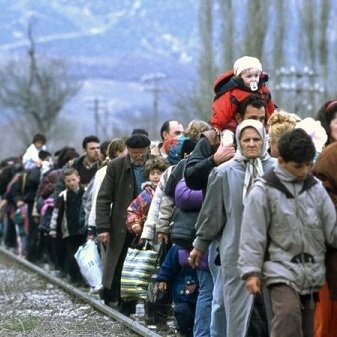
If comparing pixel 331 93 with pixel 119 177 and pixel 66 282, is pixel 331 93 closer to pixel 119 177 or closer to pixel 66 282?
pixel 66 282

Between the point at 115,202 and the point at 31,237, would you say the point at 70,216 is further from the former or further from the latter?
the point at 31,237

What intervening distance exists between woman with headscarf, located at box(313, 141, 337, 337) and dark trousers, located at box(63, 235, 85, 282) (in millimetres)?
9343

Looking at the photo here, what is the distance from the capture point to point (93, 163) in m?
18.2

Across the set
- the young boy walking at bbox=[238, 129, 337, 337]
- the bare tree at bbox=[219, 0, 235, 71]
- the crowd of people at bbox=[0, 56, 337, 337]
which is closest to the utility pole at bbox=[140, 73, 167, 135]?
the bare tree at bbox=[219, 0, 235, 71]

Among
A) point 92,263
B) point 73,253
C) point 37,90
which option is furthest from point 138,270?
point 37,90

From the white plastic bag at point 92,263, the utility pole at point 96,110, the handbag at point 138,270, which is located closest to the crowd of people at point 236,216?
the handbag at point 138,270

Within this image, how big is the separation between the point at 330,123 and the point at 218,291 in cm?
149

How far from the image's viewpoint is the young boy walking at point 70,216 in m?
18.0

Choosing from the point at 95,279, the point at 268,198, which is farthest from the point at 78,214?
the point at 268,198

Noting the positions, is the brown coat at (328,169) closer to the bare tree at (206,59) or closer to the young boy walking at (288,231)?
the young boy walking at (288,231)

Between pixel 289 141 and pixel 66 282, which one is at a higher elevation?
pixel 289 141

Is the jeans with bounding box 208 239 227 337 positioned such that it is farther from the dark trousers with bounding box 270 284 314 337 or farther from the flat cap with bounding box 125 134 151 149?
the flat cap with bounding box 125 134 151 149

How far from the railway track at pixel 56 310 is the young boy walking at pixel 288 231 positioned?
3736 millimetres

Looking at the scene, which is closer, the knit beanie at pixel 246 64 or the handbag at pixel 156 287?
the knit beanie at pixel 246 64
